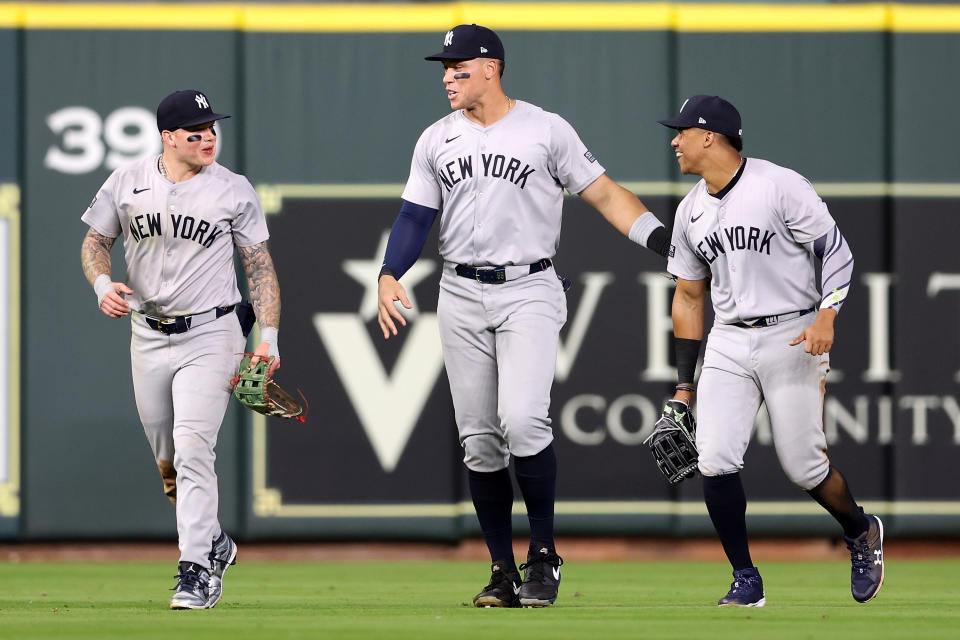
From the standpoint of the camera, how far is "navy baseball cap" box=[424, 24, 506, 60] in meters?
5.76

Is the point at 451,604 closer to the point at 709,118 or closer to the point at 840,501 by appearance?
the point at 840,501

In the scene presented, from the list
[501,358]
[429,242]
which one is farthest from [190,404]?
[429,242]

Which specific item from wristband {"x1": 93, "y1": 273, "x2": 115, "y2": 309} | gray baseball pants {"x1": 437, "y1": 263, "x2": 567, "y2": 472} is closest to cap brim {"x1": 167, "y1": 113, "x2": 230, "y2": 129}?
wristband {"x1": 93, "y1": 273, "x2": 115, "y2": 309}

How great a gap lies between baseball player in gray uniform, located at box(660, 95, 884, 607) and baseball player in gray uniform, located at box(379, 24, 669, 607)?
283 millimetres

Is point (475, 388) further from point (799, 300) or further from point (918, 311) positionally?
point (918, 311)

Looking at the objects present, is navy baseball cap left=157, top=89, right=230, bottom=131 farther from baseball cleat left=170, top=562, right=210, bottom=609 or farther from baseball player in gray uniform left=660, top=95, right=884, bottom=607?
baseball player in gray uniform left=660, top=95, right=884, bottom=607

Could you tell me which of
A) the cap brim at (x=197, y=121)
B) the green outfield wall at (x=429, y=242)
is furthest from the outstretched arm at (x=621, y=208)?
the green outfield wall at (x=429, y=242)

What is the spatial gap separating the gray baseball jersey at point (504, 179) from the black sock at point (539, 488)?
2.42ft

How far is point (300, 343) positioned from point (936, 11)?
13.4 ft

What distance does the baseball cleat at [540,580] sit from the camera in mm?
5676

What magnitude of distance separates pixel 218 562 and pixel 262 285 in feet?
3.56

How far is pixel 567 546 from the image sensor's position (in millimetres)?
8992

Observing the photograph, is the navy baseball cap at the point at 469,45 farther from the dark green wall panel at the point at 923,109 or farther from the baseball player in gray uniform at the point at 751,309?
the dark green wall panel at the point at 923,109

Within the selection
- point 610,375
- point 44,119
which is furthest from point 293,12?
point 610,375
